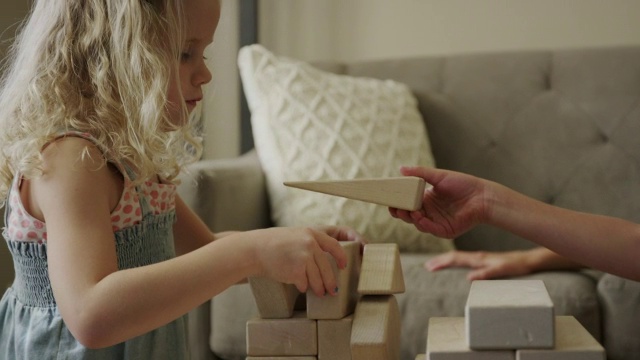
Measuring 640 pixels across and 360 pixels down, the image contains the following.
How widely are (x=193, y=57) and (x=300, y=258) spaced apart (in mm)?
387

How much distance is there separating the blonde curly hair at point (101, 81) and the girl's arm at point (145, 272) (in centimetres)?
12

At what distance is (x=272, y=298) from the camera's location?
0.87 meters

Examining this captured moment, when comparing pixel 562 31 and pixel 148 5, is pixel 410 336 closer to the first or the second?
pixel 148 5

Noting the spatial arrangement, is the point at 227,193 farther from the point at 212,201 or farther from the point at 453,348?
the point at 453,348

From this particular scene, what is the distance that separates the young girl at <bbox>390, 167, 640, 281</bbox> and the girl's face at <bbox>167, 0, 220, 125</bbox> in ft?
1.00

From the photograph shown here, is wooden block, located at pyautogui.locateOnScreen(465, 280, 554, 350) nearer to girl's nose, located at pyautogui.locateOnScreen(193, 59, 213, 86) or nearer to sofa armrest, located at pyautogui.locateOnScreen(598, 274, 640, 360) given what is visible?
girl's nose, located at pyautogui.locateOnScreen(193, 59, 213, 86)

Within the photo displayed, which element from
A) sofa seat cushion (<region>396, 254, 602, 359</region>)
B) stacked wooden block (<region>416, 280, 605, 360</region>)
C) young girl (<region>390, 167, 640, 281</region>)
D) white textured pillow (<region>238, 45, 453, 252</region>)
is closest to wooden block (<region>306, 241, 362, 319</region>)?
stacked wooden block (<region>416, 280, 605, 360</region>)

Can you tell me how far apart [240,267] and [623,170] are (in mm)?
1419

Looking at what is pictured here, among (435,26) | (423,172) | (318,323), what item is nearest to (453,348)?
(318,323)

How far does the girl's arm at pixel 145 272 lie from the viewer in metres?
0.87

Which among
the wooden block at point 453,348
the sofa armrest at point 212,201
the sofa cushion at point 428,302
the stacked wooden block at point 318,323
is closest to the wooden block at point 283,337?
the stacked wooden block at point 318,323

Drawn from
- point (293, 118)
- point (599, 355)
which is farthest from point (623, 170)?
point (599, 355)

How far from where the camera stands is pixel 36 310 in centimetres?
116

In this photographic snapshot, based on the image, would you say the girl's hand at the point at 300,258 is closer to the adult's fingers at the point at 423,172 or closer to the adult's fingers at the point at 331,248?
the adult's fingers at the point at 331,248
